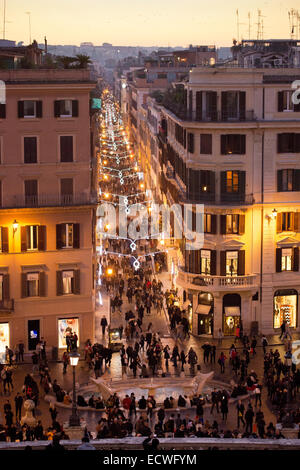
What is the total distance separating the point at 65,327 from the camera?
50875 mm

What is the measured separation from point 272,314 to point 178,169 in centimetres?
1365

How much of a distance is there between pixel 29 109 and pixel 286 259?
1843 cm

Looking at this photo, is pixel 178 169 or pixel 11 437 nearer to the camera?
pixel 11 437

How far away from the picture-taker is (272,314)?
54875 millimetres

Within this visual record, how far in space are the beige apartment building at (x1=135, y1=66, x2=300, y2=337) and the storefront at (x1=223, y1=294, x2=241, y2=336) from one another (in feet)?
0.20

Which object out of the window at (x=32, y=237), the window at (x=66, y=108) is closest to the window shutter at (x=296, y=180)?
the window at (x=66, y=108)

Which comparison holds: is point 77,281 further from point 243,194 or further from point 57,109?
point 243,194

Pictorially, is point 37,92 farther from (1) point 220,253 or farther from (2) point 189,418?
(2) point 189,418

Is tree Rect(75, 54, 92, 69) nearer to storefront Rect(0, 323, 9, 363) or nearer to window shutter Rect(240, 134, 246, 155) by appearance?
window shutter Rect(240, 134, 246, 155)

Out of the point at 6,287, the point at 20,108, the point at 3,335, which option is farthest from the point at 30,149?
the point at 3,335

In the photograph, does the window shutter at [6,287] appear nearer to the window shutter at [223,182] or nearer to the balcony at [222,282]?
the balcony at [222,282]

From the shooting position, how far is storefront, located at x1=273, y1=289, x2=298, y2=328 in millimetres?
55031

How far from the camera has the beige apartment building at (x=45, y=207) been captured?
1932 inches
